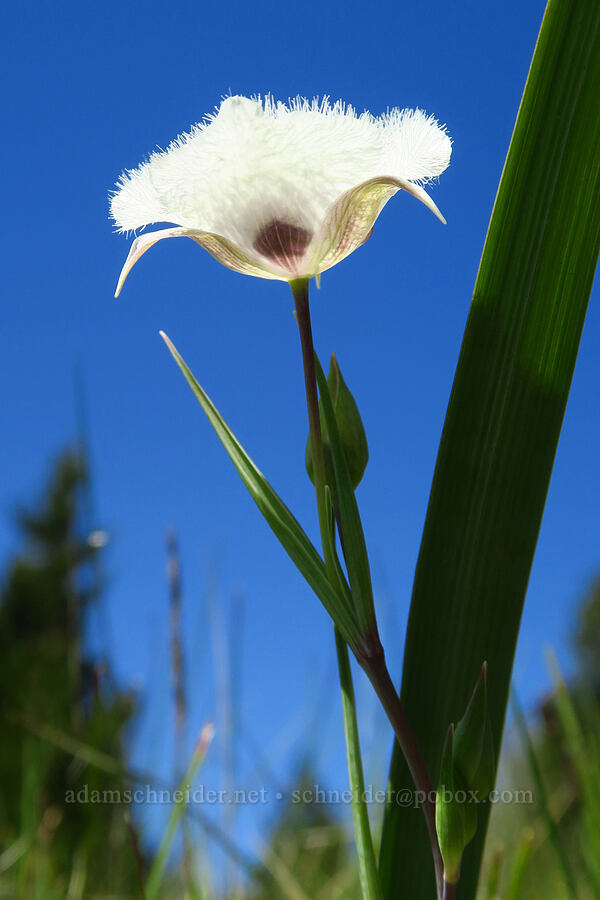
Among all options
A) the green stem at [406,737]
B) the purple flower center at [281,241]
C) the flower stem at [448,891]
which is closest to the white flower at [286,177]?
the purple flower center at [281,241]

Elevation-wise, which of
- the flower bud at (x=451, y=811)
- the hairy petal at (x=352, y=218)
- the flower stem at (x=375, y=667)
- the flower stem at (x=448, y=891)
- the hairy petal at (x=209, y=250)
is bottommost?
the flower stem at (x=448, y=891)

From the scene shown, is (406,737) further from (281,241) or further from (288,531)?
(281,241)

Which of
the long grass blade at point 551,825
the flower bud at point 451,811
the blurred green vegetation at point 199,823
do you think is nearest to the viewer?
the flower bud at point 451,811

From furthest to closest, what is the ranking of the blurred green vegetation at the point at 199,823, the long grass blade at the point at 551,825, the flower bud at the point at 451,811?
1. the blurred green vegetation at the point at 199,823
2. the long grass blade at the point at 551,825
3. the flower bud at the point at 451,811

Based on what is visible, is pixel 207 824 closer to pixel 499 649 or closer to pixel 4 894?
pixel 499 649

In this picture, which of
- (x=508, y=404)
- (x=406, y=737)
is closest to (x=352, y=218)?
(x=508, y=404)

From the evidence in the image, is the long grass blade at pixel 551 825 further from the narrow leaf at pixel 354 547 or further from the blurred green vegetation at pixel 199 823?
the narrow leaf at pixel 354 547
